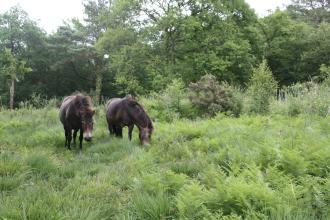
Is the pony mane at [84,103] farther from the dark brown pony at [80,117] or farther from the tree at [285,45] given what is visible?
the tree at [285,45]

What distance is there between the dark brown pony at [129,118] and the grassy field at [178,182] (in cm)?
83

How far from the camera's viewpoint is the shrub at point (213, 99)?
14.7 metres

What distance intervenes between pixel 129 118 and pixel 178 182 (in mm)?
5559

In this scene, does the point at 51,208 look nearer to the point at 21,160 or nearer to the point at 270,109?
the point at 21,160

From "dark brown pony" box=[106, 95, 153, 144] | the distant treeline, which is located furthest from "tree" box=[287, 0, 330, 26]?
"dark brown pony" box=[106, 95, 153, 144]

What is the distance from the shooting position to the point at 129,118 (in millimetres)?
10539

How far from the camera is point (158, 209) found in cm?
435

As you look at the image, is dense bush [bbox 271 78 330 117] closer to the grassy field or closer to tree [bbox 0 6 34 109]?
the grassy field

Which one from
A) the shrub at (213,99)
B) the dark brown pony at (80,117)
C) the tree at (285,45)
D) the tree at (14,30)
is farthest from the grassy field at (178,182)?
the tree at (14,30)

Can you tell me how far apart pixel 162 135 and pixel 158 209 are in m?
5.95

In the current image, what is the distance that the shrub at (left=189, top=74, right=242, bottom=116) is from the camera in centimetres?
1473

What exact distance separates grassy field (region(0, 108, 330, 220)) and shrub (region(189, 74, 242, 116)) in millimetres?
5463

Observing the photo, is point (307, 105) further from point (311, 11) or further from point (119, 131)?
point (311, 11)

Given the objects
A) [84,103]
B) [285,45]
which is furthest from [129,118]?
[285,45]
